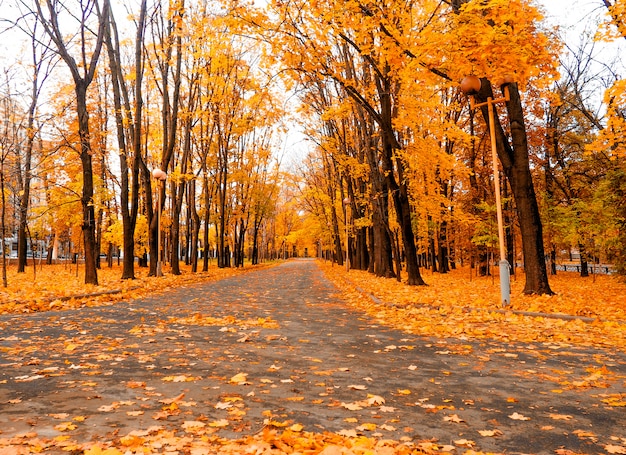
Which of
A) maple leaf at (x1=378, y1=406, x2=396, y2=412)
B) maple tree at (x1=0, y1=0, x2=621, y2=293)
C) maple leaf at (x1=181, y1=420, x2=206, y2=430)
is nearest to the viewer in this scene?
maple leaf at (x1=181, y1=420, x2=206, y2=430)

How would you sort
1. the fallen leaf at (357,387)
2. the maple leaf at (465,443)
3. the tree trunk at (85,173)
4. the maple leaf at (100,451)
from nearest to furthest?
the maple leaf at (100,451)
the maple leaf at (465,443)
the fallen leaf at (357,387)
the tree trunk at (85,173)

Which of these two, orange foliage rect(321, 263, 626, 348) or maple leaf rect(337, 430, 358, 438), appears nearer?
maple leaf rect(337, 430, 358, 438)

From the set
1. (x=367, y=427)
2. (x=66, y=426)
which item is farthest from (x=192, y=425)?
(x=367, y=427)

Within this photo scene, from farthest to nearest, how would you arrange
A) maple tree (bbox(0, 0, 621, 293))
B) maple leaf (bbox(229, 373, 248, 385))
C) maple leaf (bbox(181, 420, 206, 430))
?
maple tree (bbox(0, 0, 621, 293)), maple leaf (bbox(229, 373, 248, 385)), maple leaf (bbox(181, 420, 206, 430))

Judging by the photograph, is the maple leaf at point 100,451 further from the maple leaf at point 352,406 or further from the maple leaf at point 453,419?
the maple leaf at point 453,419

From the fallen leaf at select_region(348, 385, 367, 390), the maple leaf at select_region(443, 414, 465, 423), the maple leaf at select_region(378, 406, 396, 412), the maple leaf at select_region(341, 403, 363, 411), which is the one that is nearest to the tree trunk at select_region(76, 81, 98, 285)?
the fallen leaf at select_region(348, 385, 367, 390)

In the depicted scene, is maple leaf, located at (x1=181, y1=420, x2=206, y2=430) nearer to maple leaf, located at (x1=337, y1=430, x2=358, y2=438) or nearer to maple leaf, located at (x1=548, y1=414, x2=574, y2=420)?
maple leaf, located at (x1=337, y1=430, x2=358, y2=438)

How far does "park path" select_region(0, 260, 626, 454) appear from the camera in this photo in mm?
3301

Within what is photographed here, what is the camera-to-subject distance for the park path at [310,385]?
3301 millimetres

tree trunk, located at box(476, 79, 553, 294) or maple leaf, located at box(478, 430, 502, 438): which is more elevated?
tree trunk, located at box(476, 79, 553, 294)

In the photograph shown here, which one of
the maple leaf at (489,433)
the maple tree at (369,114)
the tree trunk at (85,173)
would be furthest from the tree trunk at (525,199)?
the tree trunk at (85,173)

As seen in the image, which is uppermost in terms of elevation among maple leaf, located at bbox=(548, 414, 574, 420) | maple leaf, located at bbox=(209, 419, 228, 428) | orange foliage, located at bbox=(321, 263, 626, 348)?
maple leaf, located at bbox=(209, 419, 228, 428)

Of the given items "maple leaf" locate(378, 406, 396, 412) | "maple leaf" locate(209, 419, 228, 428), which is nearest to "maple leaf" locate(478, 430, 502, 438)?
"maple leaf" locate(378, 406, 396, 412)

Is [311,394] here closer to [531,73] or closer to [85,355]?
[85,355]
